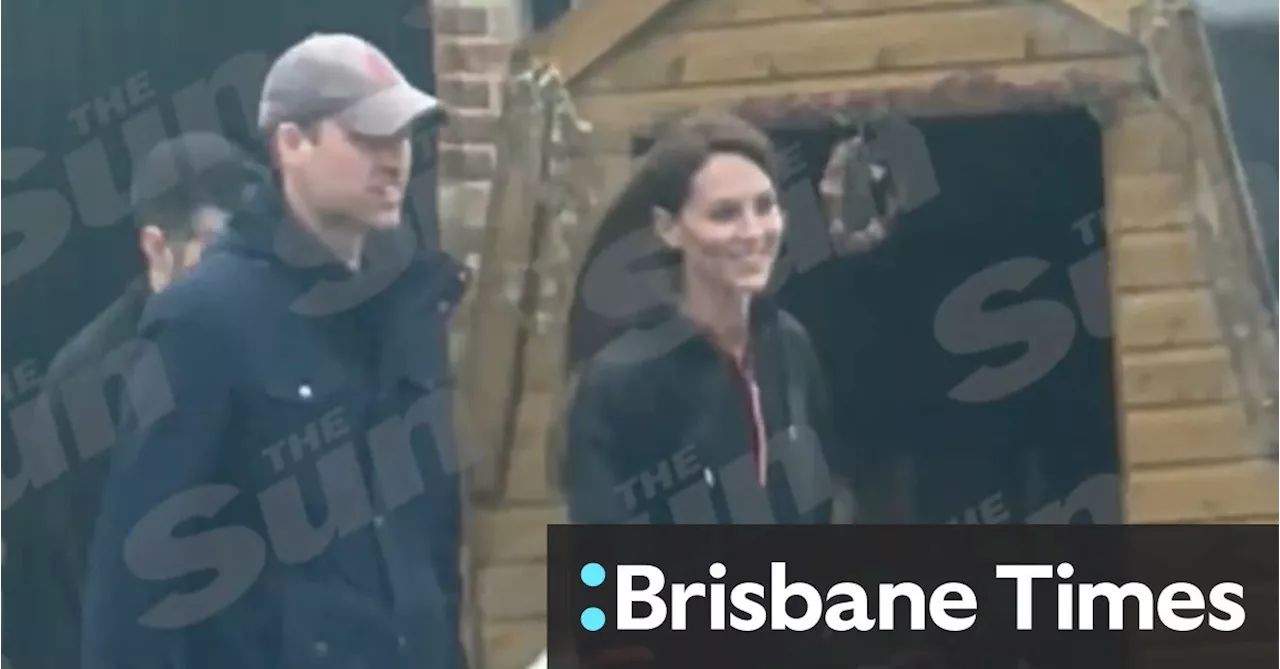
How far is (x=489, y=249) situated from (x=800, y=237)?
51cm

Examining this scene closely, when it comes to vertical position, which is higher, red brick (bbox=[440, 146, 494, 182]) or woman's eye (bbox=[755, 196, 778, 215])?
red brick (bbox=[440, 146, 494, 182])

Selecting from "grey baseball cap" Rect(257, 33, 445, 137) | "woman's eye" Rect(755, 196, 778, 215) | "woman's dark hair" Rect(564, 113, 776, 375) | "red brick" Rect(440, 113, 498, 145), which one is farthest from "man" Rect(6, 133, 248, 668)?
"woman's eye" Rect(755, 196, 778, 215)

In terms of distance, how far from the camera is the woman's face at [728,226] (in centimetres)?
221

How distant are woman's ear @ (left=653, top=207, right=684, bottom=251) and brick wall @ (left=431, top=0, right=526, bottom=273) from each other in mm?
283

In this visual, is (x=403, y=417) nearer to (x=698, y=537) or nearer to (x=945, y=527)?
(x=698, y=537)

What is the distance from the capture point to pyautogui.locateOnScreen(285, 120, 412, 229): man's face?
2219mm

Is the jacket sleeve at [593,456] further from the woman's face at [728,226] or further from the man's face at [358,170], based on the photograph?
the man's face at [358,170]

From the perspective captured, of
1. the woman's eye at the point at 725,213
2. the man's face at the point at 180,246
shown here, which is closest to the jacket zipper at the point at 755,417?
the woman's eye at the point at 725,213

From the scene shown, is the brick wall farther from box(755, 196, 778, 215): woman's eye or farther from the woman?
box(755, 196, 778, 215): woman's eye

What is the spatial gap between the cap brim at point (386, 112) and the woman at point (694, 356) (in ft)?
1.16

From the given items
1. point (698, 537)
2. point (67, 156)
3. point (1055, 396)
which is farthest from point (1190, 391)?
point (67, 156)

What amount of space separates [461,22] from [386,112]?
195 mm

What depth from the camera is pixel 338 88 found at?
2.21 m

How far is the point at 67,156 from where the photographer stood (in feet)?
7.39
